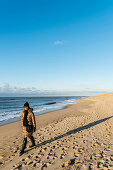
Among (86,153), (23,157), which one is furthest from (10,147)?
(86,153)

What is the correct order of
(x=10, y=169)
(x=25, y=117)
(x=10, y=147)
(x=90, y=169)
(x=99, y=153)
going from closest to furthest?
(x=90, y=169), (x=10, y=169), (x=99, y=153), (x=25, y=117), (x=10, y=147)

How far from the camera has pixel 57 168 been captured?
4.39 meters

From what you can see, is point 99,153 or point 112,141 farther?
point 112,141

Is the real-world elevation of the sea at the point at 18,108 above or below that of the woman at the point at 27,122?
below

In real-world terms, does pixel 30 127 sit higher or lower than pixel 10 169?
higher

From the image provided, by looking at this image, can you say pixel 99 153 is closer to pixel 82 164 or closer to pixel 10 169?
pixel 82 164

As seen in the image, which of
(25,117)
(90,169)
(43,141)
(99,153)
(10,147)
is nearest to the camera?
A: (90,169)

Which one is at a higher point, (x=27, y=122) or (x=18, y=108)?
(x=27, y=122)

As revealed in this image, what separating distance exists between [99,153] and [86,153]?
592mm

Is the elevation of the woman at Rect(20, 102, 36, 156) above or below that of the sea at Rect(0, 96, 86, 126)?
above

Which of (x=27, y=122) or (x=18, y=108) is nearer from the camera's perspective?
(x=27, y=122)

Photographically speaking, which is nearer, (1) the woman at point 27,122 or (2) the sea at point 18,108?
(1) the woman at point 27,122

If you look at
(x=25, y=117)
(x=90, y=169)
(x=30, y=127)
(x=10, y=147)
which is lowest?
(x=10, y=147)

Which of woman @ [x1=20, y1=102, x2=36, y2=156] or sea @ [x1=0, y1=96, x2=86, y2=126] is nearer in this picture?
woman @ [x1=20, y1=102, x2=36, y2=156]
